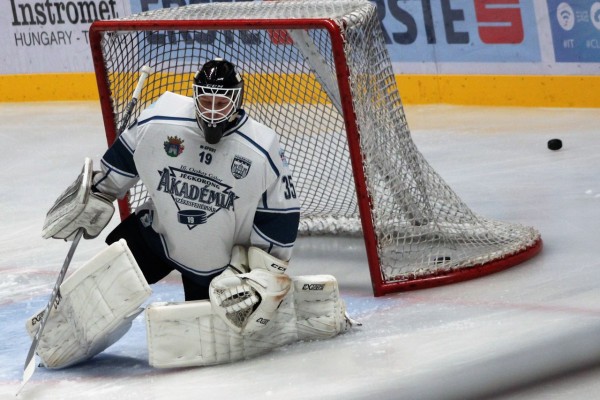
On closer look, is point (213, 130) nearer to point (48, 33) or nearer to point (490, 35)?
point (490, 35)

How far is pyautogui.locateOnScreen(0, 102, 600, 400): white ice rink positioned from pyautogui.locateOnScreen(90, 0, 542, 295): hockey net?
139mm

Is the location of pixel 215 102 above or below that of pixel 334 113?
above

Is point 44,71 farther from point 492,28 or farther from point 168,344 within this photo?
point 168,344

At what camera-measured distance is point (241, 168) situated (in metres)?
3.51

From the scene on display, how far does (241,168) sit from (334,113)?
1641 millimetres

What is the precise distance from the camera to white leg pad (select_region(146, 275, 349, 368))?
11.2ft

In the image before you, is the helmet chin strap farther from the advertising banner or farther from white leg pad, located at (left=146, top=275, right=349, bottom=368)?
the advertising banner

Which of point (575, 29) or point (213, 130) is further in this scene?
point (575, 29)

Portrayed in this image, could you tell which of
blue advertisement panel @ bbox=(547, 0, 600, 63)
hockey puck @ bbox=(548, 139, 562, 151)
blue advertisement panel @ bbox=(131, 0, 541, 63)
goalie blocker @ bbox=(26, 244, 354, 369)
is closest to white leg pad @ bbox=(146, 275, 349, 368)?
goalie blocker @ bbox=(26, 244, 354, 369)

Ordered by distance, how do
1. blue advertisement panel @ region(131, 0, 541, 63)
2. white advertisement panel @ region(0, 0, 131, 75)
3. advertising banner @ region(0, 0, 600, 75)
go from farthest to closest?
white advertisement panel @ region(0, 0, 131, 75)
blue advertisement panel @ region(131, 0, 541, 63)
advertising banner @ region(0, 0, 600, 75)

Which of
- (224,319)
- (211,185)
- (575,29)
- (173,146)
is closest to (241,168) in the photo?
(211,185)

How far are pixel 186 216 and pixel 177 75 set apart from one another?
1376 mm

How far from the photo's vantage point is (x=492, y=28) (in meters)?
7.16

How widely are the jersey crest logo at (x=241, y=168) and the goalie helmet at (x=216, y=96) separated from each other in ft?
0.28
